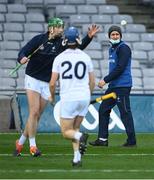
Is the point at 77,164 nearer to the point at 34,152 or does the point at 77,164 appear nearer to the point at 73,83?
the point at 73,83

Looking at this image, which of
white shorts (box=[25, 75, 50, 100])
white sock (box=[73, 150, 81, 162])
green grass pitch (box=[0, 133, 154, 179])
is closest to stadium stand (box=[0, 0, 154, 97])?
green grass pitch (box=[0, 133, 154, 179])

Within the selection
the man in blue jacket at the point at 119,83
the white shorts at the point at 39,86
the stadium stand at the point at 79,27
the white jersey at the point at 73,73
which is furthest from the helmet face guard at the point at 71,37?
the stadium stand at the point at 79,27

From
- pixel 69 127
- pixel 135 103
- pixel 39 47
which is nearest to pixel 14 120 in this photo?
pixel 135 103

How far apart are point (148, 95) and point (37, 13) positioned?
591cm

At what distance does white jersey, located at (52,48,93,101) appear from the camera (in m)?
13.5

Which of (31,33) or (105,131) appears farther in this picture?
(31,33)

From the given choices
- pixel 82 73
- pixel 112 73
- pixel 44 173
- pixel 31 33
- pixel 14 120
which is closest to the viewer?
pixel 44 173

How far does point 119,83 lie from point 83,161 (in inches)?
130

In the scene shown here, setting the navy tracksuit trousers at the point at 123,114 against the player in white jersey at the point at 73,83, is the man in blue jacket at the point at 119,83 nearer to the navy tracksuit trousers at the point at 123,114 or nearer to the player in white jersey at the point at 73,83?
the navy tracksuit trousers at the point at 123,114

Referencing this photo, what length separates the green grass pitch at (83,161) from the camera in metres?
12.4

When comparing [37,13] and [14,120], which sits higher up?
[37,13]

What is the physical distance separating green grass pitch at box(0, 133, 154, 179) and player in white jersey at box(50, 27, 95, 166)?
1.48 ft

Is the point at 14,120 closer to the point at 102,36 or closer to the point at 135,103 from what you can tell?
the point at 135,103

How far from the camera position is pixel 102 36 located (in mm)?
25828
